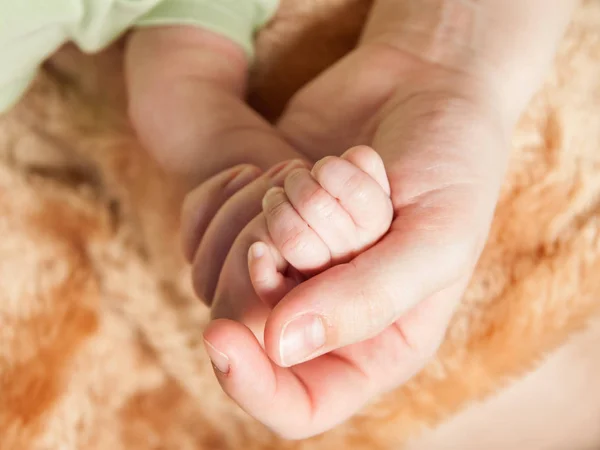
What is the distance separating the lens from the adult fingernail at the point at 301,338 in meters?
0.31

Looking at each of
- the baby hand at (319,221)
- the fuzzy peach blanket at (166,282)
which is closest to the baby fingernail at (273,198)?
the baby hand at (319,221)

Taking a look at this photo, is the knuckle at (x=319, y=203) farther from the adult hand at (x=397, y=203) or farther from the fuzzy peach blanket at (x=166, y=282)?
the fuzzy peach blanket at (x=166, y=282)

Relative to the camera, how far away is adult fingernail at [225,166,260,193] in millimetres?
427

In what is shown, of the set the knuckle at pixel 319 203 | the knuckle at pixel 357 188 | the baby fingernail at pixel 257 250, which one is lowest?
the baby fingernail at pixel 257 250

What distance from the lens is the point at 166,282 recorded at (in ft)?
1.86

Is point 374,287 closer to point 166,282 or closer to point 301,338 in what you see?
point 301,338

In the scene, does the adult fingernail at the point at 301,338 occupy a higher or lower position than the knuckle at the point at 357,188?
lower

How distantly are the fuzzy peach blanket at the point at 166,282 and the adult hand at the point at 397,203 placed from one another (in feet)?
0.21

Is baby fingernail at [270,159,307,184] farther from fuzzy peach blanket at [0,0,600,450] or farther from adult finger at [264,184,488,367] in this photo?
fuzzy peach blanket at [0,0,600,450]

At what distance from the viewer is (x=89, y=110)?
0.61m

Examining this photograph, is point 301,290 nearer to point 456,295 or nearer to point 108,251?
point 456,295

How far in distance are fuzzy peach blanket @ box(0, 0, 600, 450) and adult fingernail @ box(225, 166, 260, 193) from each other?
0.46ft

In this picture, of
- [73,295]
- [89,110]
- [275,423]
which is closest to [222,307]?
[275,423]

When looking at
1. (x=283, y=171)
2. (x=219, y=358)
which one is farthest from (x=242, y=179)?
(x=219, y=358)
